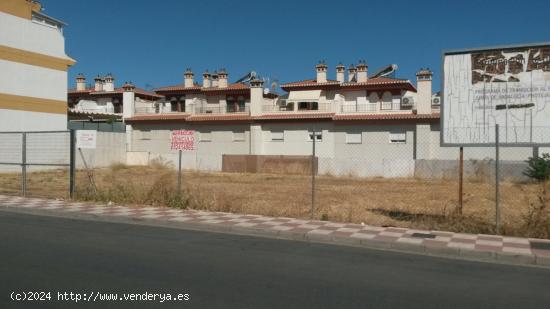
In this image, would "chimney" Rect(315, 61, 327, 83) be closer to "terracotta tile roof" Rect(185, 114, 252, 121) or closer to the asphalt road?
"terracotta tile roof" Rect(185, 114, 252, 121)

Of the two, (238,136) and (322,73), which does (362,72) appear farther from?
(238,136)

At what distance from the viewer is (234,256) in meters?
8.03

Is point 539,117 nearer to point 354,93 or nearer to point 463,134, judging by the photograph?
point 463,134

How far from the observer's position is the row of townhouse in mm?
39250

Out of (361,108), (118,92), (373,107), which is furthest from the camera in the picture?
(118,92)

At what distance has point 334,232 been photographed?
402 inches

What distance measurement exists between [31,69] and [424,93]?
2986 centimetres

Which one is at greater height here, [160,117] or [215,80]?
[215,80]

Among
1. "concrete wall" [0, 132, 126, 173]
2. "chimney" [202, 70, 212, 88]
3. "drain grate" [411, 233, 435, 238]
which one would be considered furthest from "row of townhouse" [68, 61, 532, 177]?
"drain grate" [411, 233, 435, 238]

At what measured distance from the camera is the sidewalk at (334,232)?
8.54m

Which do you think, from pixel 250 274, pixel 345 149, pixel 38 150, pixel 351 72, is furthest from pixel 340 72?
pixel 250 274

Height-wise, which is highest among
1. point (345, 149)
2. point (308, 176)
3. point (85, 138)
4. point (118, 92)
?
point (118, 92)

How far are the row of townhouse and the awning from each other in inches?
3.8

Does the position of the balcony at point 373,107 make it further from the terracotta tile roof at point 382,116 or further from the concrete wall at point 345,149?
the concrete wall at point 345,149
